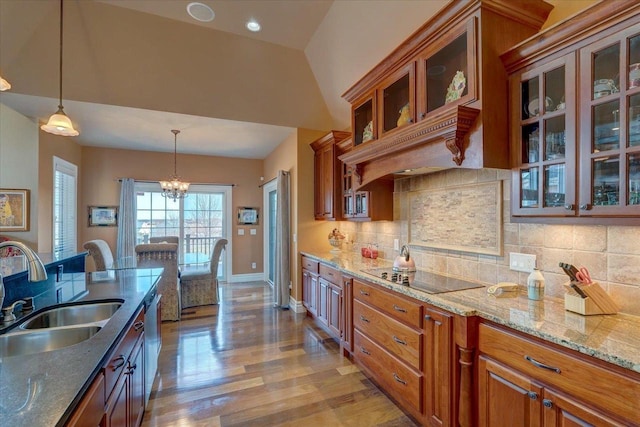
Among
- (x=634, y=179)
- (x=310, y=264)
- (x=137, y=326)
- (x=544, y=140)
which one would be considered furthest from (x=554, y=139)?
(x=310, y=264)

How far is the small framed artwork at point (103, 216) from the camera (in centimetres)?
538

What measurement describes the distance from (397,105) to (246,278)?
5110mm

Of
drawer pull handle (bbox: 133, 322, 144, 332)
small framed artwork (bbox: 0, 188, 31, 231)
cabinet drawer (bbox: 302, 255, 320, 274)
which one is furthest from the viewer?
cabinet drawer (bbox: 302, 255, 320, 274)

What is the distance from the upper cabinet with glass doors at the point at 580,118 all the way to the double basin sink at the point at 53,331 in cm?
250

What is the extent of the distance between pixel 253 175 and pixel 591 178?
587cm

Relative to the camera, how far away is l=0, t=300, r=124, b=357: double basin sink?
1389 millimetres

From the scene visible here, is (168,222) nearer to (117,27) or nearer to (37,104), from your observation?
(37,104)

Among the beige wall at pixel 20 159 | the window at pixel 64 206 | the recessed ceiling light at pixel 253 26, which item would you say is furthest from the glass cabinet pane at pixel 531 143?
the window at pixel 64 206

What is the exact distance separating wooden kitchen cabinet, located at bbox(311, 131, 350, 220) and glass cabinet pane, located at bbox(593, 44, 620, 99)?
258cm

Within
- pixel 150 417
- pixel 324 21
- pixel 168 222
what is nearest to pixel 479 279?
pixel 150 417

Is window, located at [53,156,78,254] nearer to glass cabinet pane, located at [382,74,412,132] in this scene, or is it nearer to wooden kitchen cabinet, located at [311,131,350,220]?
wooden kitchen cabinet, located at [311,131,350,220]

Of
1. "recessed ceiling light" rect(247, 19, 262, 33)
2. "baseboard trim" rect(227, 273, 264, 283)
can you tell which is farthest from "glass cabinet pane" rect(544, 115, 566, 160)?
"baseboard trim" rect(227, 273, 264, 283)

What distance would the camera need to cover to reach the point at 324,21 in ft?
10.4

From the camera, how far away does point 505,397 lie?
1.48m
